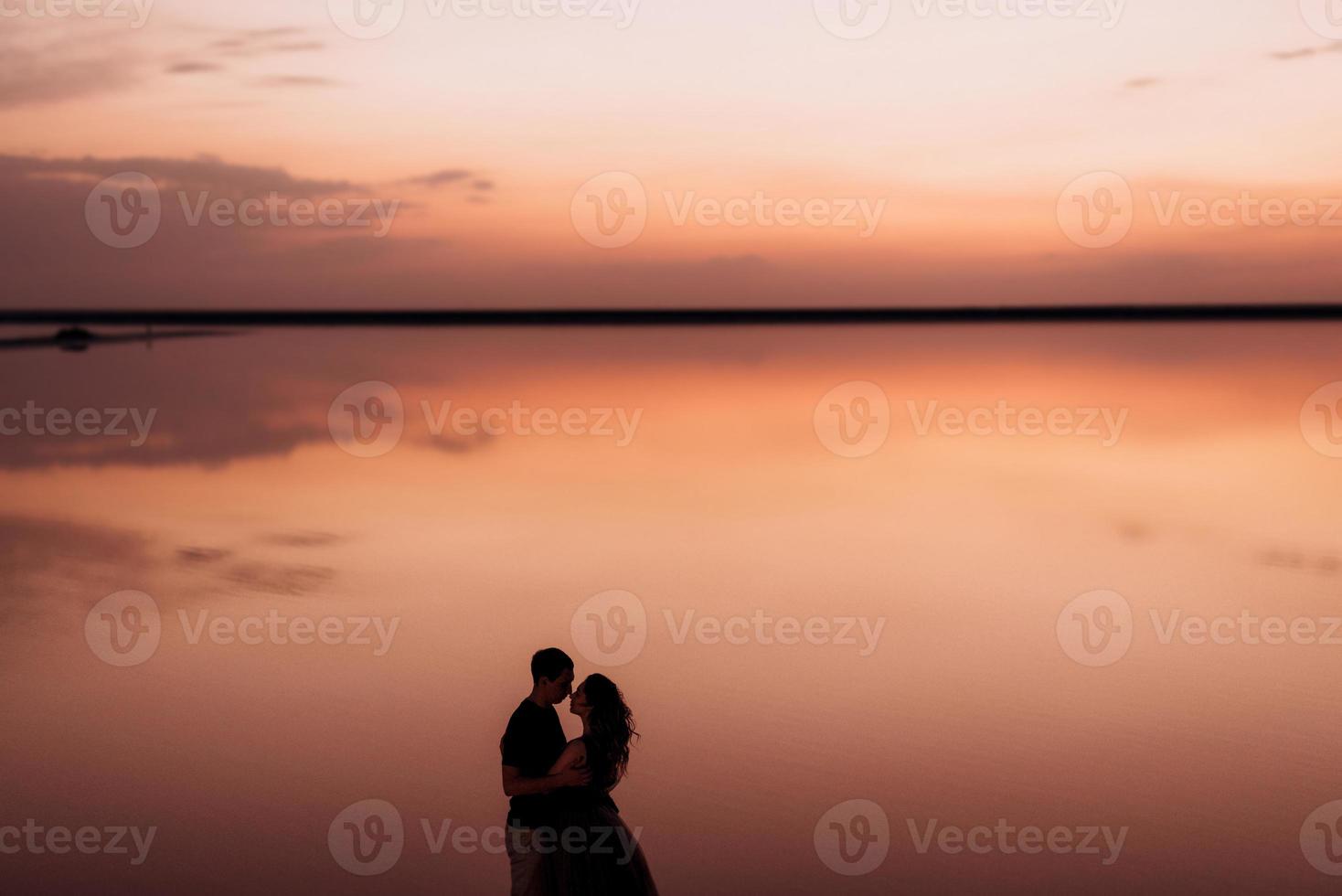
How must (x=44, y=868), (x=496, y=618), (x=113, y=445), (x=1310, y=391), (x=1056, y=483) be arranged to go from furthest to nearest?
(x=1310, y=391) < (x=113, y=445) < (x=1056, y=483) < (x=496, y=618) < (x=44, y=868)

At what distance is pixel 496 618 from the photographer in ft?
24.3

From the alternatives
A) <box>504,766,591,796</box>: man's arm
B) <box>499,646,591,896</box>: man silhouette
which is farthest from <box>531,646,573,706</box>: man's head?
<box>504,766,591,796</box>: man's arm

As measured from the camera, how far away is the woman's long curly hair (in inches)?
154

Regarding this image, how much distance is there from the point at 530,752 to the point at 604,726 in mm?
228

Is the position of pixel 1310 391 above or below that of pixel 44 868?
above

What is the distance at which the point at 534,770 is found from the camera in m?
3.94

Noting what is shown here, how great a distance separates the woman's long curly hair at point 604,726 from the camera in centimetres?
391

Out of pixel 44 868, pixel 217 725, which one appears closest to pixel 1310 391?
pixel 217 725

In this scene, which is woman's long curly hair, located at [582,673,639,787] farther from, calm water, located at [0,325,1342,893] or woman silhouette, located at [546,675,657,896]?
calm water, located at [0,325,1342,893]

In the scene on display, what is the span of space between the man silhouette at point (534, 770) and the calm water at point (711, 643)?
697mm

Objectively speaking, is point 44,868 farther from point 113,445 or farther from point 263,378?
point 263,378

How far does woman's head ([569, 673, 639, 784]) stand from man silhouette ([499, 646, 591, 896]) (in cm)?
7

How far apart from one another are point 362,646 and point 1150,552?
507 centimetres

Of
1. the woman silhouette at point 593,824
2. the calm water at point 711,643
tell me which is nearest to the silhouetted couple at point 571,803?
the woman silhouette at point 593,824
